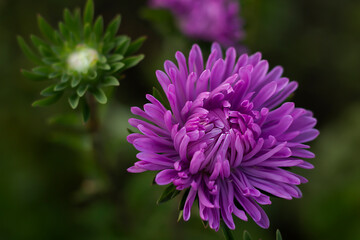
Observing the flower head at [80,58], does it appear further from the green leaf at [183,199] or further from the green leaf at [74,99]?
the green leaf at [183,199]

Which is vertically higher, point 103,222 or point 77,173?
point 77,173

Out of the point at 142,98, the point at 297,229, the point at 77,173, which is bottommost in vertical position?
the point at 297,229

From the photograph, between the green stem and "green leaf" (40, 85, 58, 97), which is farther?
the green stem

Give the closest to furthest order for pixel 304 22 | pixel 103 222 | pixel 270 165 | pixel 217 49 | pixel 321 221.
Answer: pixel 270 165 → pixel 217 49 → pixel 103 222 → pixel 321 221 → pixel 304 22

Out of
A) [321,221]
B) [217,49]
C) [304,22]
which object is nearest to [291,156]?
[217,49]

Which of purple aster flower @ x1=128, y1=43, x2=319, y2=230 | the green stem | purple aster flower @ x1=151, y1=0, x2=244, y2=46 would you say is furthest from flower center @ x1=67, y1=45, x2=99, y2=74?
purple aster flower @ x1=151, y1=0, x2=244, y2=46

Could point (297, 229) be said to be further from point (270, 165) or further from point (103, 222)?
point (270, 165)

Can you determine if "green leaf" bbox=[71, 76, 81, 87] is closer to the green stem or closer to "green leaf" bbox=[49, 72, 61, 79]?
"green leaf" bbox=[49, 72, 61, 79]

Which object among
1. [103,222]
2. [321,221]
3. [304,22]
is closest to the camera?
[103,222]
